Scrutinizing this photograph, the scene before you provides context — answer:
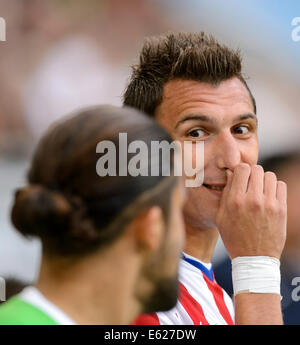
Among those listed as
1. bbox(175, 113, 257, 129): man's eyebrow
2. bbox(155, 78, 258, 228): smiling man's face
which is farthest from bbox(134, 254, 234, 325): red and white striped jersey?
bbox(175, 113, 257, 129): man's eyebrow

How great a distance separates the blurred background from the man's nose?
6.10 feet

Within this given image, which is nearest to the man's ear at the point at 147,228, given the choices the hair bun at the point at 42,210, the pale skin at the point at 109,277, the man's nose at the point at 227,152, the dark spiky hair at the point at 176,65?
the pale skin at the point at 109,277

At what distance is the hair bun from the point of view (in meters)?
0.94

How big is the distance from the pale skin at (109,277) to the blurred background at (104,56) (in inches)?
88.2

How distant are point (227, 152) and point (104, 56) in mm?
2481

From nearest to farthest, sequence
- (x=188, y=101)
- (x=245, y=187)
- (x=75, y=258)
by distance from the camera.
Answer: (x=75, y=258) < (x=245, y=187) < (x=188, y=101)

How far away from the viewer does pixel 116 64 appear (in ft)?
12.6

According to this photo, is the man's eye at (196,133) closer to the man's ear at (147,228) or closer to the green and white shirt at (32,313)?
the man's ear at (147,228)

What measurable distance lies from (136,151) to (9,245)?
2.20 metres

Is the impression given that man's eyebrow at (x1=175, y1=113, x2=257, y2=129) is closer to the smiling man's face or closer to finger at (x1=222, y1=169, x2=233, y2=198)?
the smiling man's face

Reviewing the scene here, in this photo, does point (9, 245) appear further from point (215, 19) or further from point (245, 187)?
A: point (215, 19)

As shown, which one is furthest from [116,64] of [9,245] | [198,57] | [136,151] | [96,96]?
[136,151]

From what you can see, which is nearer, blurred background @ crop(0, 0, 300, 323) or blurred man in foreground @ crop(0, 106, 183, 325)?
blurred man in foreground @ crop(0, 106, 183, 325)

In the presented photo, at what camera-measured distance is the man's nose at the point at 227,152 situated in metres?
1.57
